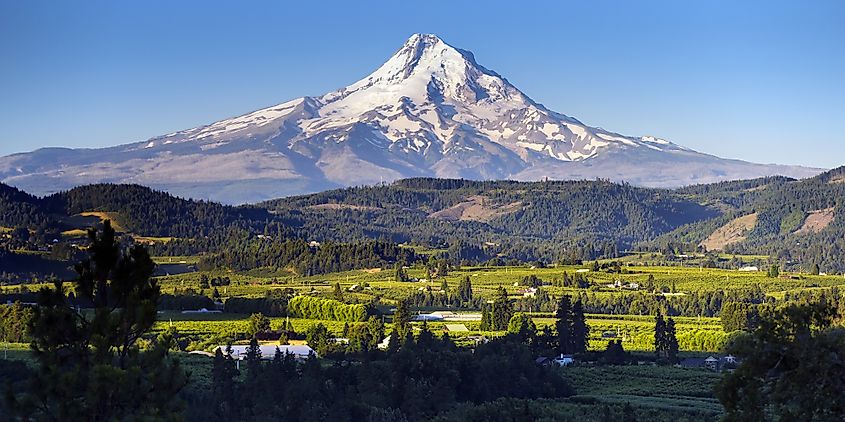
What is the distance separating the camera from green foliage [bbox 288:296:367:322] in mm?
91938

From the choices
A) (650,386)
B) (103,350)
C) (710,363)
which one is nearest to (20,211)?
(710,363)

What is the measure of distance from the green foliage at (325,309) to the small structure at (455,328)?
7.00 meters

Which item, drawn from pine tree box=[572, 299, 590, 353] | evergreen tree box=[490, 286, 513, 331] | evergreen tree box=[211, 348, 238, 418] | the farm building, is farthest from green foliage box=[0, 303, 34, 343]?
pine tree box=[572, 299, 590, 353]

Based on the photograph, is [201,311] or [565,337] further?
[201,311]

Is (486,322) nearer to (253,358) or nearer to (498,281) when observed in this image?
(253,358)

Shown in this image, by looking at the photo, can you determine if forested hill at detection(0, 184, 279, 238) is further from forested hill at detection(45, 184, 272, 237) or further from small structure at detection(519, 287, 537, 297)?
small structure at detection(519, 287, 537, 297)

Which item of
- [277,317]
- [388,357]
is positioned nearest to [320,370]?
[388,357]

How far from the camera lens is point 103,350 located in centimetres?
2234

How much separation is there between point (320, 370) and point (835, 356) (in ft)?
115

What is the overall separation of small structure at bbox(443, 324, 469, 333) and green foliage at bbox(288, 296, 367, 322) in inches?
275

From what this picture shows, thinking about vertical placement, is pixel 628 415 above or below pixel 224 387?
below

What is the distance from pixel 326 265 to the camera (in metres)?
149

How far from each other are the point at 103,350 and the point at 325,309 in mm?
73711

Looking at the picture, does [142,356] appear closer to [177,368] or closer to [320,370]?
[177,368]
